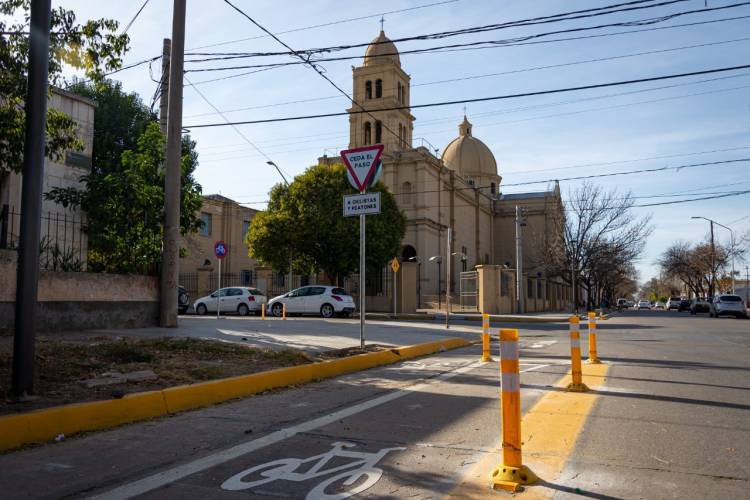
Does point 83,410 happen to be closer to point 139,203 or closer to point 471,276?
point 139,203

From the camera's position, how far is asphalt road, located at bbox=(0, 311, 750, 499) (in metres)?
3.88

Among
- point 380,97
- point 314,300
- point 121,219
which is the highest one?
point 380,97

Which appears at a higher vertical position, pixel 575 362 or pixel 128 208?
pixel 128 208

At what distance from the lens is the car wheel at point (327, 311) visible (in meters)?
27.0

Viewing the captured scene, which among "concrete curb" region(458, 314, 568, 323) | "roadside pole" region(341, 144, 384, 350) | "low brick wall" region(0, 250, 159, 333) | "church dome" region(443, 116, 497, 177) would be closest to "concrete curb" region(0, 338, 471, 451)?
"roadside pole" region(341, 144, 384, 350)

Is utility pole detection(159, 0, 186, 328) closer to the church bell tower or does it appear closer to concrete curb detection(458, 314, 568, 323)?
concrete curb detection(458, 314, 568, 323)

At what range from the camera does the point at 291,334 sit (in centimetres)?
1415

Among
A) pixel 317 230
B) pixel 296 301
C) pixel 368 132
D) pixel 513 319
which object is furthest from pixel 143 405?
pixel 368 132

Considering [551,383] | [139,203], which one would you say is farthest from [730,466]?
[139,203]

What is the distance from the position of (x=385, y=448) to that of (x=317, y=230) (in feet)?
95.8

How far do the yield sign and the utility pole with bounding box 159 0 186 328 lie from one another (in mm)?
5764

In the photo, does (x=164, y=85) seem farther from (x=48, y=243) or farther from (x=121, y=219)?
(x=48, y=243)

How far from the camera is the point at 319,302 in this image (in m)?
27.2

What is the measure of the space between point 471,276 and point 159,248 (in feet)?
76.0
